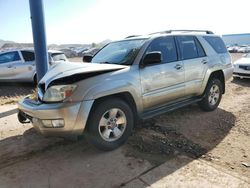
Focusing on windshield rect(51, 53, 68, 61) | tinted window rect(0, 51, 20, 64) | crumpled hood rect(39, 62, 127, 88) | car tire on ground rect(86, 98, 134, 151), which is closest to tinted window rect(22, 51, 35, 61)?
tinted window rect(0, 51, 20, 64)

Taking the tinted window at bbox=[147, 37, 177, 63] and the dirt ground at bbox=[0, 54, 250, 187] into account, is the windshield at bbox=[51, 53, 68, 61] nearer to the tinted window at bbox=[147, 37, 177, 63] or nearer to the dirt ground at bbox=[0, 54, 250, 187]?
the dirt ground at bbox=[0, 54, 250, 187]

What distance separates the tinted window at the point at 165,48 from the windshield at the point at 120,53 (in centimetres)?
25

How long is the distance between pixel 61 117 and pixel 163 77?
6.70 ft

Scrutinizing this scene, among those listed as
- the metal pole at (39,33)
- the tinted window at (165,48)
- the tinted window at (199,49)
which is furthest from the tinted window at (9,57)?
the tinted window at (199,49)

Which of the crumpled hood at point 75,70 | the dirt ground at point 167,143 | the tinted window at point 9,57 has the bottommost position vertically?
the dirt ground at point 167,143

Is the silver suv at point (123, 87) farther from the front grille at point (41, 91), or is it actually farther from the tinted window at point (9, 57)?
the tinted window at point (9, 57)

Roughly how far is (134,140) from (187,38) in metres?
2.54

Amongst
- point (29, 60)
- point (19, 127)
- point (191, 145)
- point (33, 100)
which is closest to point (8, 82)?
point (29, 60)

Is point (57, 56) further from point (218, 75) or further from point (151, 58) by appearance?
point (151, 58)

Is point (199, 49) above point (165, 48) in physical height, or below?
below

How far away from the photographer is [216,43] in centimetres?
631

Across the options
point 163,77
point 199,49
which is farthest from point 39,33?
point 199,49

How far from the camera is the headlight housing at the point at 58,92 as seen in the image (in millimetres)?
3656

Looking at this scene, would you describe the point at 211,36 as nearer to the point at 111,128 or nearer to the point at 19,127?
the point at 111,128
